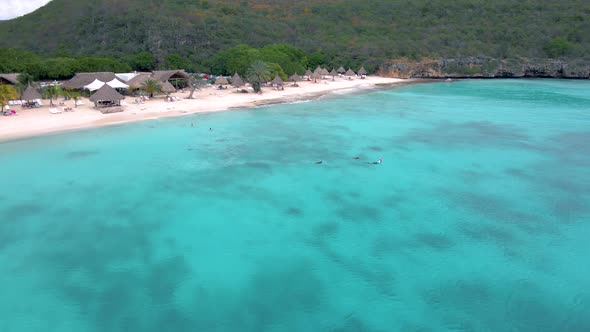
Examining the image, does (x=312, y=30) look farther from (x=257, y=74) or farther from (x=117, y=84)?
(x=117, y=84)

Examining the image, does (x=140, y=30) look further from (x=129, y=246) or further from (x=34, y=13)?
(x=129, y=246)

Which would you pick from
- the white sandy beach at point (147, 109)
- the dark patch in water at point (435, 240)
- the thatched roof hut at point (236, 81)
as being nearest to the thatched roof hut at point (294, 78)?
the white sandy beach at point (147, 109)

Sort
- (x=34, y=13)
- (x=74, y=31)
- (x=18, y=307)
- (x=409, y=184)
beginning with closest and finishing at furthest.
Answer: (x=18, y=307) → (x=409, y=184) → (x=74, y=31) → (x=34, y=13)

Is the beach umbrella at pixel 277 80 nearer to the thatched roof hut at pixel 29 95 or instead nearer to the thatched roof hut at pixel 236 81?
the thatched roof hut at pixel 236 81

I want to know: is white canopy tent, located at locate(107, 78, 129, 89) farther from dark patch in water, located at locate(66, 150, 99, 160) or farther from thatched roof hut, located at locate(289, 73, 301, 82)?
thatched roof hut, located at locate(289, 73, 301, 82)

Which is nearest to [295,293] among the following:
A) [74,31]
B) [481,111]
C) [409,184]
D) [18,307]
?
[18,307]

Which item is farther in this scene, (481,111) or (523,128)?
(481,111)
